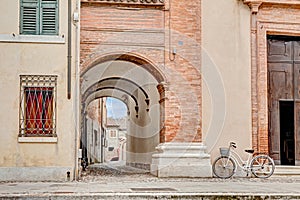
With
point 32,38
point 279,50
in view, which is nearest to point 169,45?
point 279,50

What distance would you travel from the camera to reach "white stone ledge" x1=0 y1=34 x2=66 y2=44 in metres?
14.3

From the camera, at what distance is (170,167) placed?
15375mm

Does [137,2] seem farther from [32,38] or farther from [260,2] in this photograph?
→ [260,2]

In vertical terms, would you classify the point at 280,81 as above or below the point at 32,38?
below

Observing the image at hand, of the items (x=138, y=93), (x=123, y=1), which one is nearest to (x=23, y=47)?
(x=123, y=1)

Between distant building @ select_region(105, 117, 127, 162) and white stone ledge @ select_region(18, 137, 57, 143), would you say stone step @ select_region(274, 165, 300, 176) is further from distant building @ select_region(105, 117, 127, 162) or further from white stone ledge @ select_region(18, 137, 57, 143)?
distant building @ select_region(105, 117, 127, 162)

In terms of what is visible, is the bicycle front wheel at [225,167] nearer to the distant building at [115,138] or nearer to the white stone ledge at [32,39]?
the white stone ledge at [32,39]

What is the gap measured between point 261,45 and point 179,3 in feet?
9.01

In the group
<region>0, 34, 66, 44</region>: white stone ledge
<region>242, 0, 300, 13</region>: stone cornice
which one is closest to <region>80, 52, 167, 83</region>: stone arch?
<region>0, 34, 66, 44</region>: white stone ledge

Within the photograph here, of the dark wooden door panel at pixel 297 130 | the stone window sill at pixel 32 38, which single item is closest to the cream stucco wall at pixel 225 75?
the dark wooden door panel at pixel 297 130

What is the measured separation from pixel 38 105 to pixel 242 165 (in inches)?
235

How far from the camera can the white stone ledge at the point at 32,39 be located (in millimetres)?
14281

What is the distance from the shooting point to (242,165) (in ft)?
51.5

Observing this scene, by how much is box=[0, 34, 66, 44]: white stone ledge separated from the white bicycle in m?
5.43
